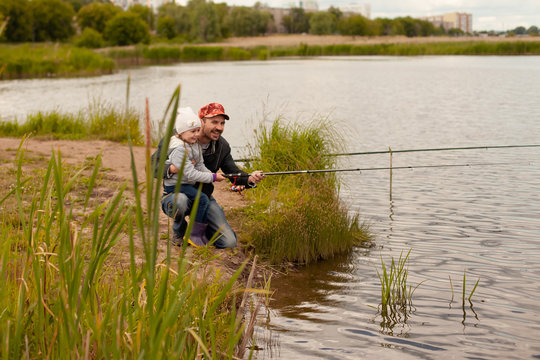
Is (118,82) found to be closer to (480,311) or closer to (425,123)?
(425,123)

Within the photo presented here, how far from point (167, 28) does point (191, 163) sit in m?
99.6

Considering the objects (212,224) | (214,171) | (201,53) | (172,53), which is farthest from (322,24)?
(212,224)

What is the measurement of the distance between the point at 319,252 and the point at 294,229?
1.30ft

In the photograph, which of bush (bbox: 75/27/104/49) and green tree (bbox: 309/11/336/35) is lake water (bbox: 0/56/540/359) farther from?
green tree (bbox: 309/11/336/35)

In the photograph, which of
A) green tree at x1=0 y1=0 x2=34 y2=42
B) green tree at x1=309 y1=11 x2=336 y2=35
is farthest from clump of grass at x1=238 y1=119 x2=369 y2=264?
green tree at x1=309 y1=11 x2=336 y2=35

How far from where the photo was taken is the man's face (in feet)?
16.5

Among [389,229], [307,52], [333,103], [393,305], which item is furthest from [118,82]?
[307,52]

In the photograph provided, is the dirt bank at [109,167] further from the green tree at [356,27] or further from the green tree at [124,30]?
the green tree at [356,27]

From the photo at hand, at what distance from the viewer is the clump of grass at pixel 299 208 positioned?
5773mm

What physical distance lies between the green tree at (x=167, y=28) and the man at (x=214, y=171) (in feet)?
320

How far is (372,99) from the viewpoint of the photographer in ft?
76.2

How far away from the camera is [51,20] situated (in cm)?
7062

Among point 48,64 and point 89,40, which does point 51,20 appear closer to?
point 89,40

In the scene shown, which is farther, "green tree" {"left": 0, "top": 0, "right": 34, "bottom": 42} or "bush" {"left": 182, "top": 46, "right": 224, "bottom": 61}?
"green tree" {"left": 0, "top": 0, "right": 34, "bottom": 42}
